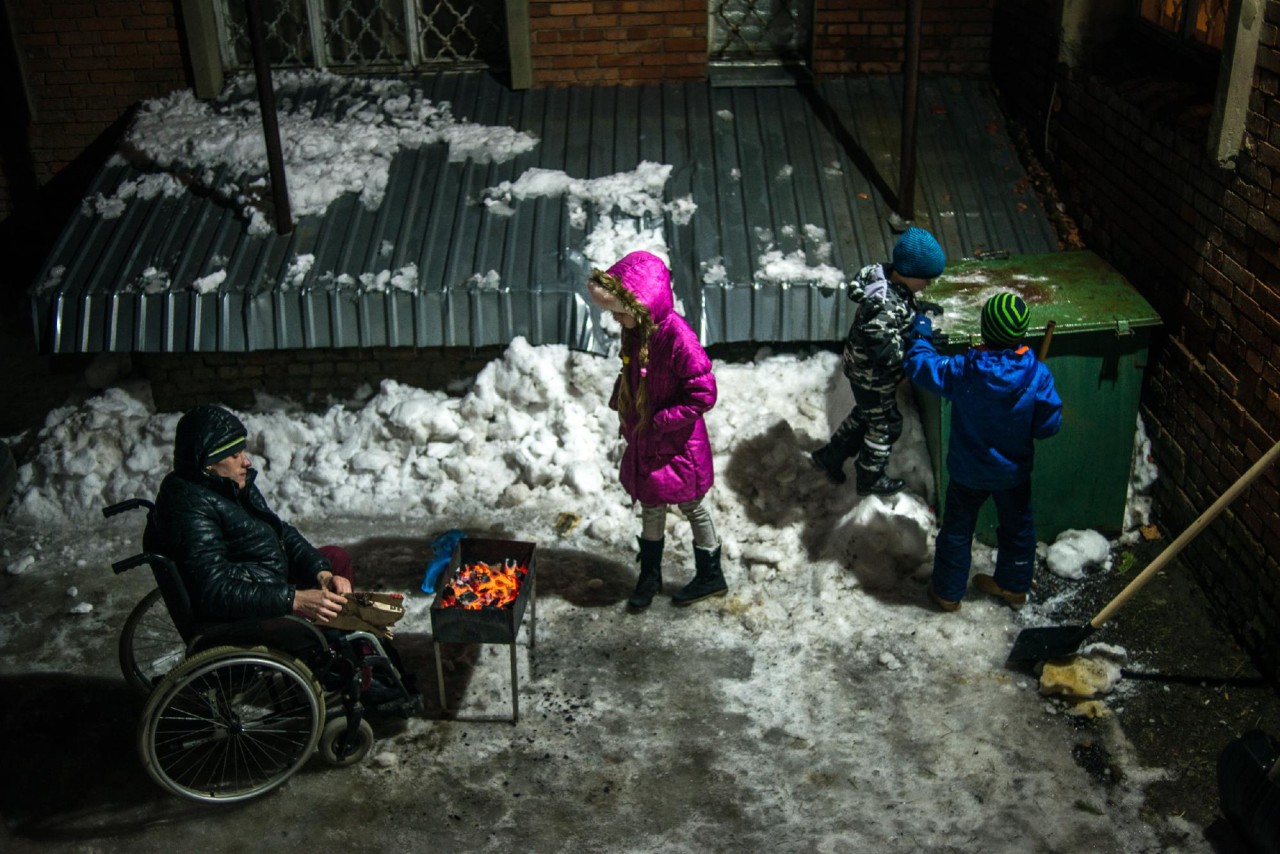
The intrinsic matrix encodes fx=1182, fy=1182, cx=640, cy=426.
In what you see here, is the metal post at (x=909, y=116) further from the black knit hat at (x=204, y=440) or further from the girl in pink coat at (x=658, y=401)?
the black knit hat at (x=204, y=440)

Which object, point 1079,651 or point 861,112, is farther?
point 861,112

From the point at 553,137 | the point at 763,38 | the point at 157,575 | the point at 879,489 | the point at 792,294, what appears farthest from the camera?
the point at 763,38

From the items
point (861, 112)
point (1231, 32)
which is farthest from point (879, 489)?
point (861, 112)

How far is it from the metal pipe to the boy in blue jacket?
1.96 meters

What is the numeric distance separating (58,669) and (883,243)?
548 centimetres

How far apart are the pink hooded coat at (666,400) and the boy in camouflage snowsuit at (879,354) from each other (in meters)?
0.96

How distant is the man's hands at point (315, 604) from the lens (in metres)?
4.85

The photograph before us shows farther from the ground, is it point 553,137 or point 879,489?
point 553,137

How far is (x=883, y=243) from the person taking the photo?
25.6 feet

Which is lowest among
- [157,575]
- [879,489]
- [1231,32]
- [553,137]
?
[879,489]

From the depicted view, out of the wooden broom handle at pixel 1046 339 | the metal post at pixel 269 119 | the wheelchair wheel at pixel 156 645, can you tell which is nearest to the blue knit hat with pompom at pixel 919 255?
the wooden broom handle at pixel 1046 339

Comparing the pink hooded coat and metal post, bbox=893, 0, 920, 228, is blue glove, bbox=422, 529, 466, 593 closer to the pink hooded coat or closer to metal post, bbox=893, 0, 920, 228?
the pink hooded coat

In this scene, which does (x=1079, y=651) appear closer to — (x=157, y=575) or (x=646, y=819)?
(x=646, y=819)

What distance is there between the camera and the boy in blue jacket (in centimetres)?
559
